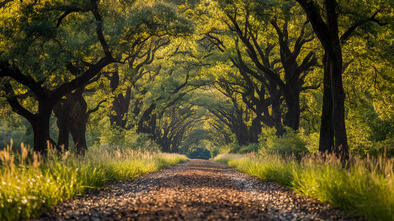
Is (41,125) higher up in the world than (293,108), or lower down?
lower down

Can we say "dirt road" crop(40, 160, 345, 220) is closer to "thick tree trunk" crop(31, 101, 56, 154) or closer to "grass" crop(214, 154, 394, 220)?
"grass" crop(214, 154, 394, 220)

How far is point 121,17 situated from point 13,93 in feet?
21.1

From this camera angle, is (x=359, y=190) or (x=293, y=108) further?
(x=293, y=108)

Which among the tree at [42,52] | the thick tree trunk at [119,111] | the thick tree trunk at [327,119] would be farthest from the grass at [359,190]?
the thick tree trunk at [119,111]

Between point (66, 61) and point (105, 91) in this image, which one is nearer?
point (66, 61)

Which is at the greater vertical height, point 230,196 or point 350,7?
point 350,7

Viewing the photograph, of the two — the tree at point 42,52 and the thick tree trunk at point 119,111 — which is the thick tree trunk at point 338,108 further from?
the thick tree trunk at point 119,111

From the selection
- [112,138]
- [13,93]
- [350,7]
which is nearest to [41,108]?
[13,93]

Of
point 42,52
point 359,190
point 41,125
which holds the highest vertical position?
point 42,52

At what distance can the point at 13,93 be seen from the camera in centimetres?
1495

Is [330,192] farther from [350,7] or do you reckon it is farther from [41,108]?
[41,108]

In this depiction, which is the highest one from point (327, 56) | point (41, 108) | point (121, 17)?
point (121, 17)

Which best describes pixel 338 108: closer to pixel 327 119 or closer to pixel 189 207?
pixel 327 119

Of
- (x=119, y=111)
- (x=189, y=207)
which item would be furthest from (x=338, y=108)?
(x=119, y=111)
